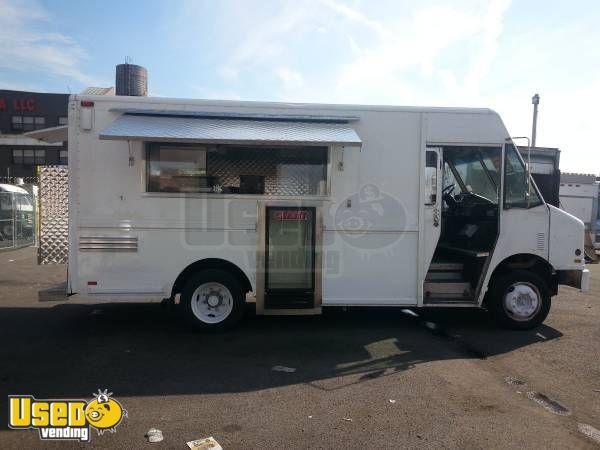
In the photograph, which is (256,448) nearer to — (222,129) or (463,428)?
(463,428)

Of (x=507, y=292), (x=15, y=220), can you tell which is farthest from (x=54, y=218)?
(x=15, y=220)

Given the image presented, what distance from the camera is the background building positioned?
1650 inches

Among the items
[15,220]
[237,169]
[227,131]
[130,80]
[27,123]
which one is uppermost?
[27,123]

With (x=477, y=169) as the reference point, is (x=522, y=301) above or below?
below

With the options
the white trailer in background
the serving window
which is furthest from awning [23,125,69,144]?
the white trailer in background

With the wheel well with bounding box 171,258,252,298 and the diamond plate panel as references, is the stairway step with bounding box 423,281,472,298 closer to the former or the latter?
the wheel well with bounding box 171,258,252,298

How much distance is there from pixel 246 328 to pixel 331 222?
1.91 metres

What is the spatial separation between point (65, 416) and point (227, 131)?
3.50 m

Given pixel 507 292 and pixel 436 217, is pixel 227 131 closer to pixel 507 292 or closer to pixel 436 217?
pixel 436 217

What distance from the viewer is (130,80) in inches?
323

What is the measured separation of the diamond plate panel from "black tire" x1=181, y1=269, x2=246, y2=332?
5.79 ft

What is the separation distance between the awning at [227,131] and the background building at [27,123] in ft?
133

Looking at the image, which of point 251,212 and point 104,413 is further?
point 251,212

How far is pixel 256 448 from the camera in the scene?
3537 mm
